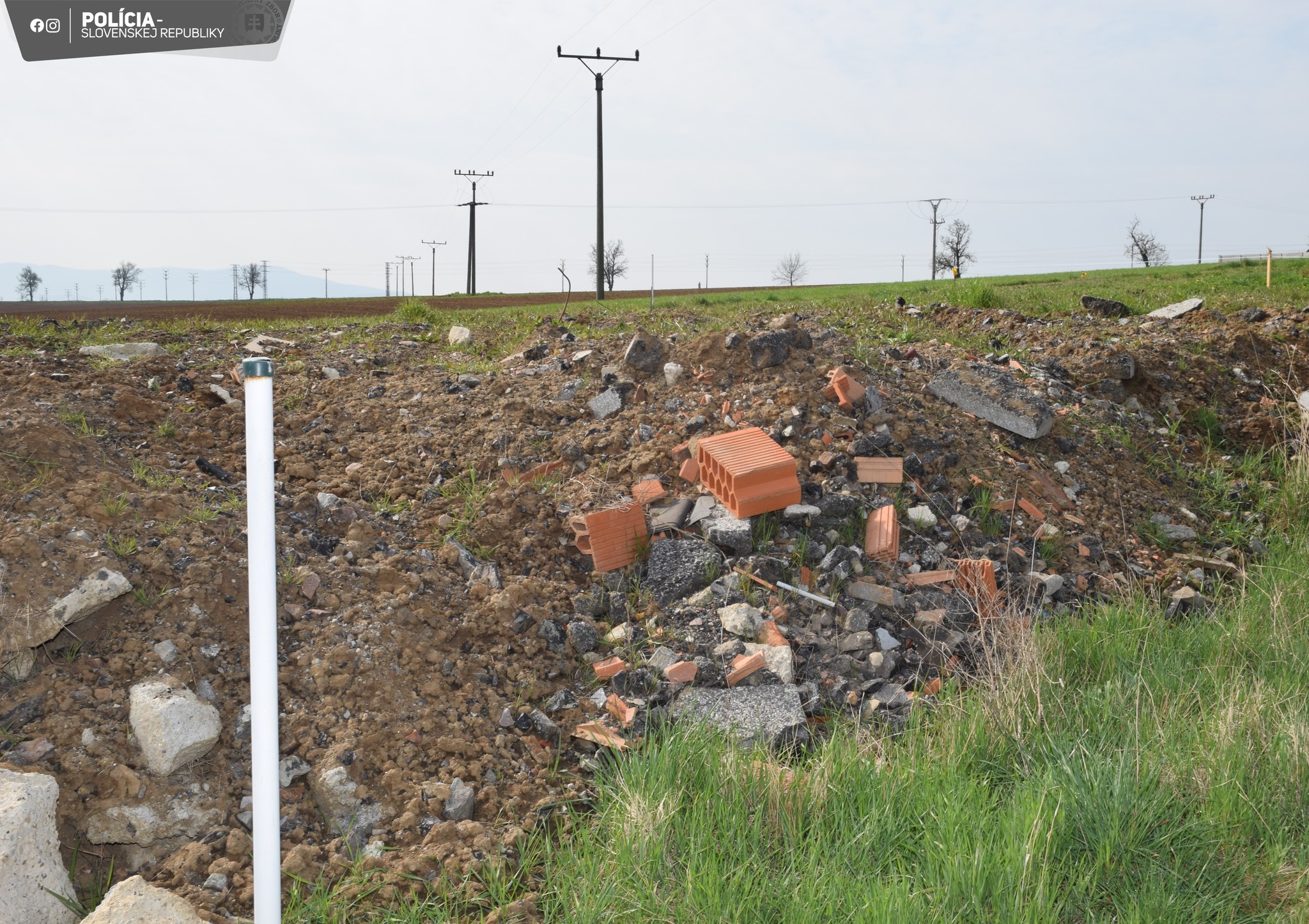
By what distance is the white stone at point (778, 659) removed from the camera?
3.58 m

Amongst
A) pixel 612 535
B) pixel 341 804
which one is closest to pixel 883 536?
pixel 612 535

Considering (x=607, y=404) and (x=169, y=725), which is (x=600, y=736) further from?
(x=607, y=404)

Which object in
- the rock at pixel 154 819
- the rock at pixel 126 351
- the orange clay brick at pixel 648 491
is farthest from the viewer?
the rock at pixel 126 351

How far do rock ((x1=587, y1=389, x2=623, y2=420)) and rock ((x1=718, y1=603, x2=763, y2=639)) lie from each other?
6.38ft

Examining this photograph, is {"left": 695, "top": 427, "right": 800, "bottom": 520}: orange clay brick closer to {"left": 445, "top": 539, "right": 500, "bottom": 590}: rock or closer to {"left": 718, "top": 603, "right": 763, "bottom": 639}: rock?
{"left": 718, "top": 603, "right": 763, "bottom": 639}: rock

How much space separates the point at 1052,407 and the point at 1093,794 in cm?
427

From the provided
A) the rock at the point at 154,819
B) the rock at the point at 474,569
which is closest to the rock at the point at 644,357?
the rock at the point at 474,569

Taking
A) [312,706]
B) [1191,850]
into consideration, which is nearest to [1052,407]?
[1191,850]

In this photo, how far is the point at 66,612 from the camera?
122 inches

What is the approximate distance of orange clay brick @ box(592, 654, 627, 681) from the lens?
3.56 meters

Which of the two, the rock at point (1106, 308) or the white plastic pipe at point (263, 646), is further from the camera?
the rock at point (1106, 308)

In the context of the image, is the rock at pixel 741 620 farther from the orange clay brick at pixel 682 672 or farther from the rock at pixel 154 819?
the rock at pixel 154 819

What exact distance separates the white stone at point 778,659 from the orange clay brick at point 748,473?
2.79ft

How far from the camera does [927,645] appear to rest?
157 inches
